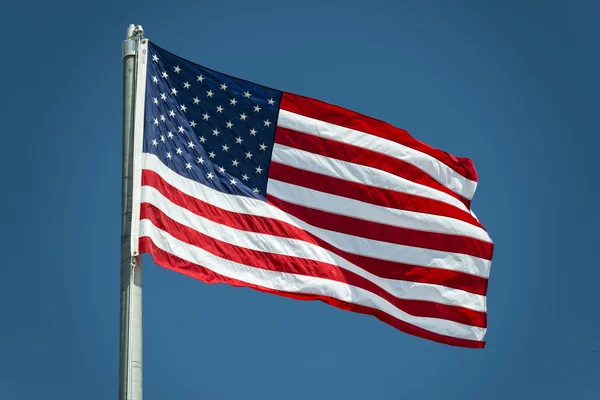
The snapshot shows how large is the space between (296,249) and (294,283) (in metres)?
0.62

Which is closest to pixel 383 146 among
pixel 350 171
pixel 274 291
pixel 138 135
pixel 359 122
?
pixel 359 122

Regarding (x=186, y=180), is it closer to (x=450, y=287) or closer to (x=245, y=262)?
(x=245, y=262)

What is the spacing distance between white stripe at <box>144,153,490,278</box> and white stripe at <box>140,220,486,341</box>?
770 millimetres

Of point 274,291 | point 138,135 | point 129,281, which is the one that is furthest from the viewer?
point 274,291

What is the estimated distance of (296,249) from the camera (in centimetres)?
1625

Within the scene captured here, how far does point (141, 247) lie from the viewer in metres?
13.6

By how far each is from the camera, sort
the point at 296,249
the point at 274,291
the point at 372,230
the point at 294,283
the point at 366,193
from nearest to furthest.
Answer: the point at 274,291
the point at 294,283
the point at 296,249
the point at 372,230
the point at 366,193

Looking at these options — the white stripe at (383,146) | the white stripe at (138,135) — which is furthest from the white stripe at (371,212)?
the white stripe at (138,135)

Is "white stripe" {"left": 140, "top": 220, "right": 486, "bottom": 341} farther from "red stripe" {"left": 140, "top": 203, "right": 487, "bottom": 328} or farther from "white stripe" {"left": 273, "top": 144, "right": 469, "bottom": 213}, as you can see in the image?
"white stripe" {"left": 273, "top": 144, "right": 469, "bottom": 213}

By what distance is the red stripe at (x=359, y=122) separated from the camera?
17219 mm

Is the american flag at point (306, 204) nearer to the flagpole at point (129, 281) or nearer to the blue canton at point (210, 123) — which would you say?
the blue canton at point (210, 123)

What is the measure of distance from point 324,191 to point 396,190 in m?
1.47

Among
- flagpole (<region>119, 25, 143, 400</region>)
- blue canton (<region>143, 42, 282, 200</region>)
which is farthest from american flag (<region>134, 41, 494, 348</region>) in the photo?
flagpole (<region>119, 25, 143, 400</region>)

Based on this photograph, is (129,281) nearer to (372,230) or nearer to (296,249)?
(296,249)
